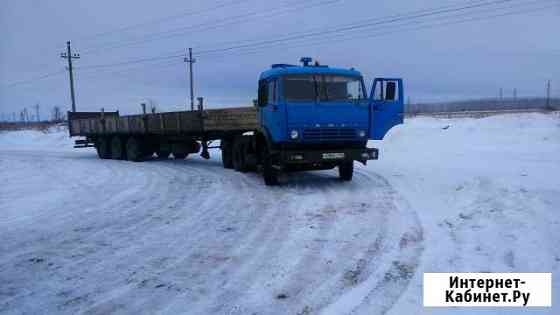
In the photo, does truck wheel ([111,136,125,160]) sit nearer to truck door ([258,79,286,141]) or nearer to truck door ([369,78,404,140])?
truck door ([258,79,286,141])

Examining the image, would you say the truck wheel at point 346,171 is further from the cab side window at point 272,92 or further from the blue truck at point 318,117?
the cab side window at point 272,92

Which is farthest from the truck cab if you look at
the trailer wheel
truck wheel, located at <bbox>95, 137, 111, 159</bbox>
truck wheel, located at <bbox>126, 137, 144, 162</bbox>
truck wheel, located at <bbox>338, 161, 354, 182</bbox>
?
truck wheel, located at <bbox>95, 137, 111, 159</bbox>

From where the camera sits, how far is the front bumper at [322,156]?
877 centimetres

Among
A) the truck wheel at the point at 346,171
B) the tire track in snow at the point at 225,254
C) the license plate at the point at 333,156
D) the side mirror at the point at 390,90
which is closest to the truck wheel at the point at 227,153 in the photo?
the truck wheel at the point at 346,171

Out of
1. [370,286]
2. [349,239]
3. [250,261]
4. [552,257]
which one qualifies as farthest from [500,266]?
[250,261]

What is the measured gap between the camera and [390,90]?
356 inches

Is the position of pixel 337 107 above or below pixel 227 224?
above

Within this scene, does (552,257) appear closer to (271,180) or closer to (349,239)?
(349,239)

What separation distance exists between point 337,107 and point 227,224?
393 centimetres

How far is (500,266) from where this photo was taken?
13.9 feet

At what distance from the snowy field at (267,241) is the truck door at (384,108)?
1350 mm

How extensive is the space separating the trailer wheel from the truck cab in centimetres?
280

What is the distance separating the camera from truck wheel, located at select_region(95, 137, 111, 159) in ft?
64.4

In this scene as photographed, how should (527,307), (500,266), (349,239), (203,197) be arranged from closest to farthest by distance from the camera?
(527,307) → (500,266) → (349,239) → (203,197)
